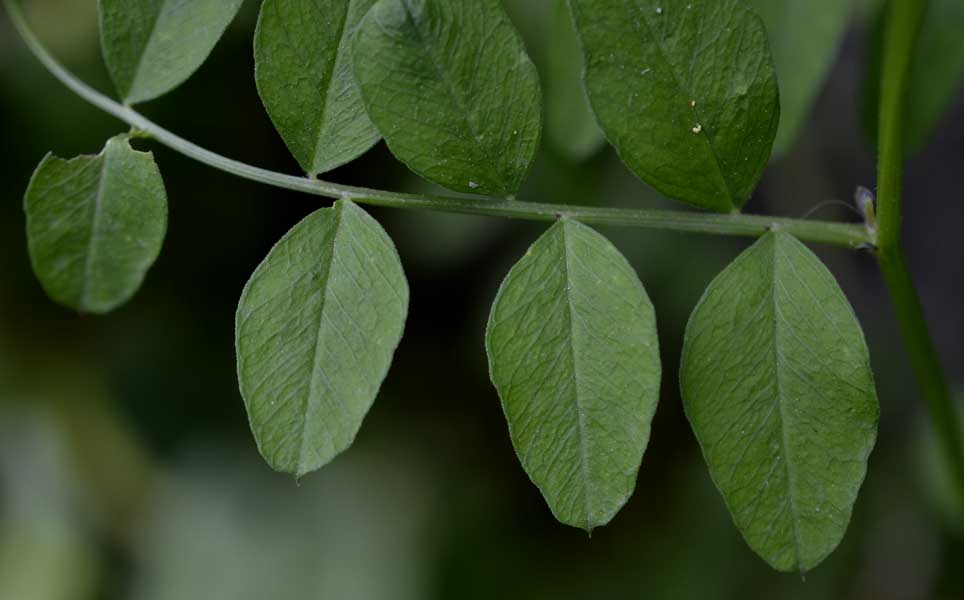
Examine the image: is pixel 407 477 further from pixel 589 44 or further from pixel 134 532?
pixel 589 44

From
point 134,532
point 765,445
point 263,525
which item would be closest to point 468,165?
point 765,445

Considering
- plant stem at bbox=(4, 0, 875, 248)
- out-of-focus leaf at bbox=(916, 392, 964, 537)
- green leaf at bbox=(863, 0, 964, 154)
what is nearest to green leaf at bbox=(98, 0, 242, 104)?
plant stem at bbox=(4, 0, 875, 248)

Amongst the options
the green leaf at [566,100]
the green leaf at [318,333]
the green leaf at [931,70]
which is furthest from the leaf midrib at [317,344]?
the green leaf at [931,70]

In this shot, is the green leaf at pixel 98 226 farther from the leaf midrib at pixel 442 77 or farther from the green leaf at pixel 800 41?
the green leaf at pixel 800 41

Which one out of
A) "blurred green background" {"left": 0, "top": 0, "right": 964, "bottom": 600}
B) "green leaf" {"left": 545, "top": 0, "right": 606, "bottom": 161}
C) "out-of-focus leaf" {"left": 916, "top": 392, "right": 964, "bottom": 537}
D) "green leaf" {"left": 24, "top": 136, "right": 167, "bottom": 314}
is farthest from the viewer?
"blurred green background" {"left": 0, "top": 0, "right": 964, "bottom": 600}

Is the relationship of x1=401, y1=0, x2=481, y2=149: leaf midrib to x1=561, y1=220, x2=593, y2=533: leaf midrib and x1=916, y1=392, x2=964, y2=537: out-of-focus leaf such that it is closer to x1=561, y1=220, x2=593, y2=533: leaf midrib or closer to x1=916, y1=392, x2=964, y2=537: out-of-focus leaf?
x1=561, y1=220, x2=593, y2=533: leaf midrib

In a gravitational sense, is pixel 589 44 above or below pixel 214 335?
above
